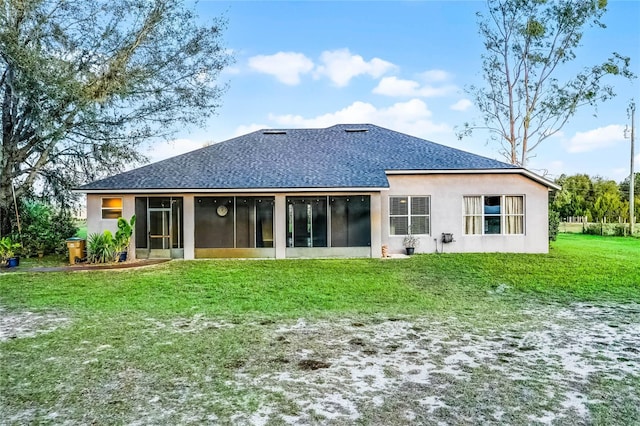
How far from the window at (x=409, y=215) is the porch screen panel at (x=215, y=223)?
223 inches

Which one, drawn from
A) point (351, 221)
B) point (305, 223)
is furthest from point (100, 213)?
point (351, 221)

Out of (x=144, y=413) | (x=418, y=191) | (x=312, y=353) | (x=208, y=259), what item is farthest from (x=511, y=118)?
(x=144, y=413)

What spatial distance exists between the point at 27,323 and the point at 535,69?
92.4 ft

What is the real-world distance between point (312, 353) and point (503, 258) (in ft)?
35.4

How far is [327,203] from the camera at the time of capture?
15.5m

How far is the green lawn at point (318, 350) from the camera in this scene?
391 cm

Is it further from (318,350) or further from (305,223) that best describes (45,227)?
(318,350)

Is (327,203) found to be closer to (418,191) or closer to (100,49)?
(418,191)

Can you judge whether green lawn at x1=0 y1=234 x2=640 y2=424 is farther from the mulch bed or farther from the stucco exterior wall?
the stucco exterior wall

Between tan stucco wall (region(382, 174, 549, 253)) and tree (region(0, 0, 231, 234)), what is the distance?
950 centimetres

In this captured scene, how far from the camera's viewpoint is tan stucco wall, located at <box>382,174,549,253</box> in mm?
15961

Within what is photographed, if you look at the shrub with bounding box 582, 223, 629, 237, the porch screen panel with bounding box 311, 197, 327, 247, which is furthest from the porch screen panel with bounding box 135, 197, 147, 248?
the shrub with bounding box 582, 223, 629, 237

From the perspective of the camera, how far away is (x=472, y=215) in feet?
52.9

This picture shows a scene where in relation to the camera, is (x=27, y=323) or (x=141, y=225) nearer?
(x=27, y=323)
